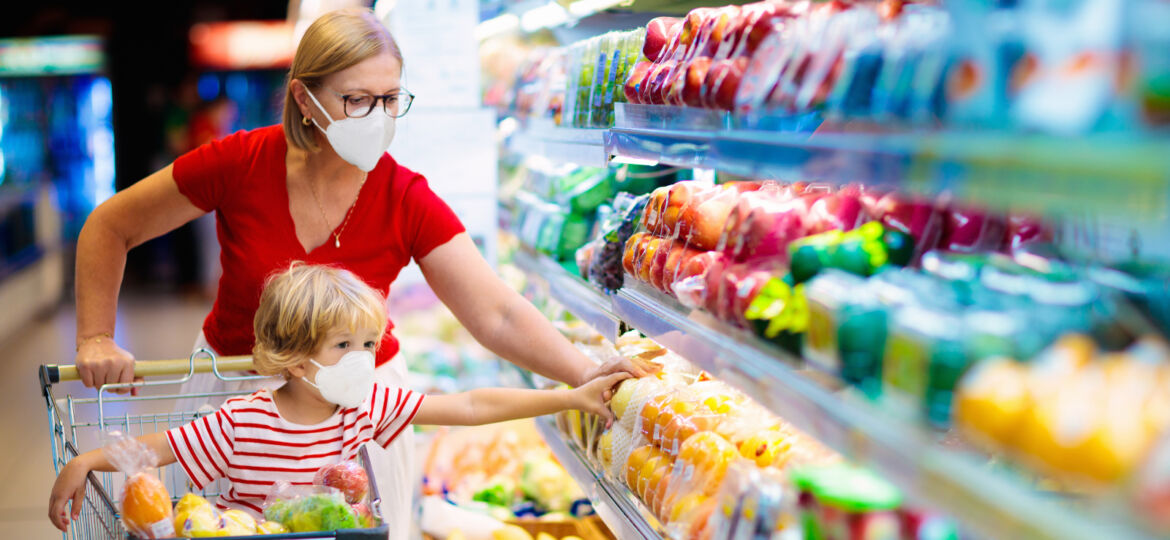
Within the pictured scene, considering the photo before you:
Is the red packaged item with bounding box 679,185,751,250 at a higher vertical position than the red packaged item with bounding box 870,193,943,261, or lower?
lower

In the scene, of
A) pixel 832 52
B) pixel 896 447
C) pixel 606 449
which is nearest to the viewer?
pixel 896 447

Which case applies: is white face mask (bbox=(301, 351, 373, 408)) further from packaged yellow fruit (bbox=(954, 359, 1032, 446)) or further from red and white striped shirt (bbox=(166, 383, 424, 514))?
packaged yellow fruit (bbox=(954, 359, 1032, 446))

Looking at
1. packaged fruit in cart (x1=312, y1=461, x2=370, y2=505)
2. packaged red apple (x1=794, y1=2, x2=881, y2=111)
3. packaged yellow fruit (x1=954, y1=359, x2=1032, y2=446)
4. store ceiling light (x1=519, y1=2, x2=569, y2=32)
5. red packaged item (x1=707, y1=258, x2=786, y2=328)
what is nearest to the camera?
packaged yellow fruit (x1=954, y1=359, x2=1032, y2=446)

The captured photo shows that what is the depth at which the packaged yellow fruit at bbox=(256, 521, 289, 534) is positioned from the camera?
1634 mm

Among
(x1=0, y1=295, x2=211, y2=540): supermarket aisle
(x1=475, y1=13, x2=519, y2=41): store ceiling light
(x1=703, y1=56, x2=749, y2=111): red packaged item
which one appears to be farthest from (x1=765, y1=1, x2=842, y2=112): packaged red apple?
(x1=0, y1=295, x2=211, y2=540): supermarket aisle

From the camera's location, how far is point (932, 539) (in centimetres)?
119

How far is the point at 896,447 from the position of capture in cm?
104

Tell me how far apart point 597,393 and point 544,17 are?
171 centimetres

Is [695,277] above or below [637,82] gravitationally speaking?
below

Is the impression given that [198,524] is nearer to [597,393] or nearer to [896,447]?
[597,393]

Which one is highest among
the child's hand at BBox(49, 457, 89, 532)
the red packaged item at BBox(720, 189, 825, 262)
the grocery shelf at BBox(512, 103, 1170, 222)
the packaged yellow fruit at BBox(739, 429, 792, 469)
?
the grocery shelf at BBox(512, 103, 1170, 222)

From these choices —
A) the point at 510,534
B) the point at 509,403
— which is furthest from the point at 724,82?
the point at 510,534

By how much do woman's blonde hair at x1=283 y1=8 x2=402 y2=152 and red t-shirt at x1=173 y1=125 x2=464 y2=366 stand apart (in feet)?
0.52

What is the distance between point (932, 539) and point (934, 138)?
48 cm
